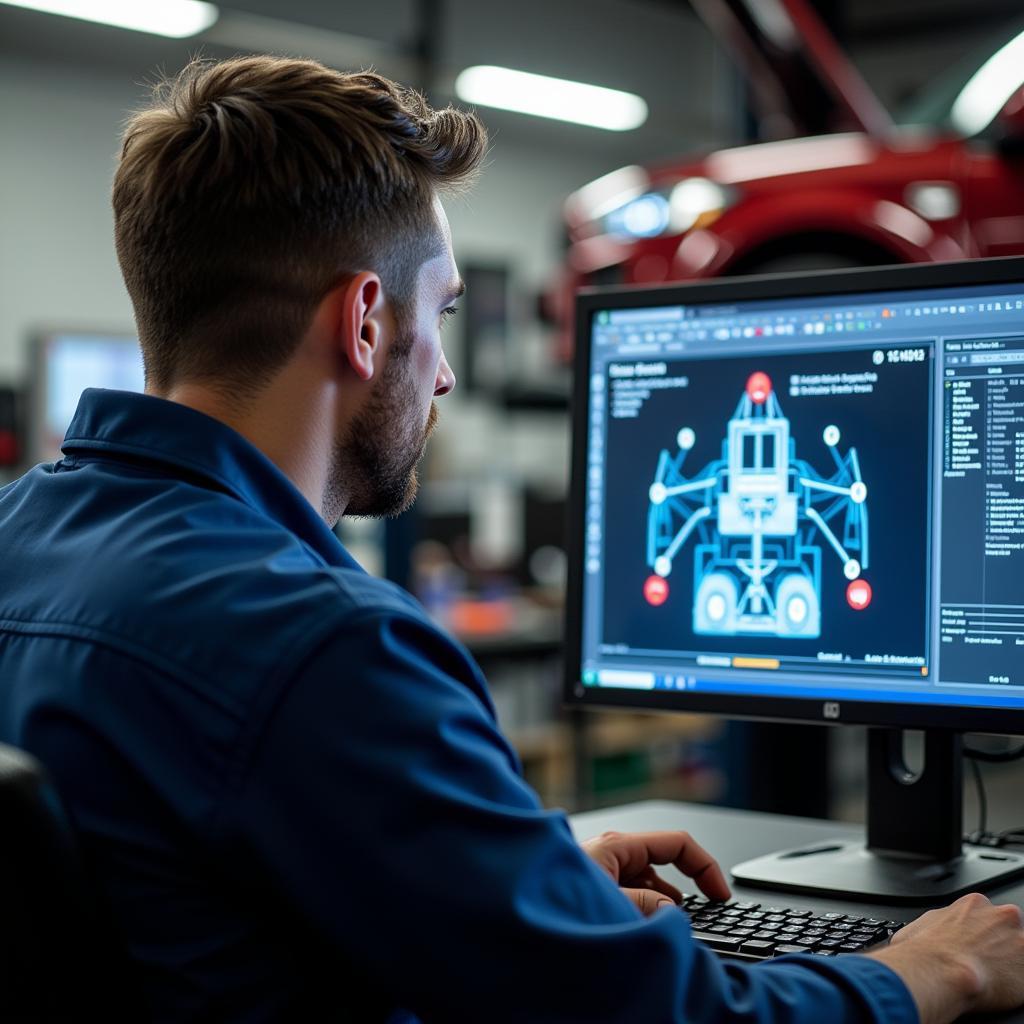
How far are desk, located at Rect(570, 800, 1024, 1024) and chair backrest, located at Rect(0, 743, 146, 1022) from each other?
1.83 ft

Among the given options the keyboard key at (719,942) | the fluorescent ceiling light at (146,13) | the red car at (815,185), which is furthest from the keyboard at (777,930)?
the fluorescent ceiling light at (146,13)

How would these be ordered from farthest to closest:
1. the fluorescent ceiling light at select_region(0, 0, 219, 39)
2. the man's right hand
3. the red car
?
the fluorescent ceiling light at select_region(0, 0, 219, 39)
the red car
the man's right hand

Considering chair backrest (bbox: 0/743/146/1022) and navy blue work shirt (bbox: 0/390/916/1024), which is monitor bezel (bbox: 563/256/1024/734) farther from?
chair backrest (bbox: 0/743/146/1022)

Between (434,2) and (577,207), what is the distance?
82 cm

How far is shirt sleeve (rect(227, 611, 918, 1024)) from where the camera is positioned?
2.02ft

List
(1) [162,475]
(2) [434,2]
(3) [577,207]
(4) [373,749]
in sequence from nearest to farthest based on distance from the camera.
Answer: (4) [373,749], (1) [162,475], (3) [577,207], (2) [434,2]

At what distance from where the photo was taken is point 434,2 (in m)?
3.81

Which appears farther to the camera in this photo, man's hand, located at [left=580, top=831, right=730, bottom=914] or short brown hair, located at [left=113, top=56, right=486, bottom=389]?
man's hand, located at [left=580, top=831, right=730, bottom=914]

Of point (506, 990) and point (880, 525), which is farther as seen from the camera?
point (880, 525)

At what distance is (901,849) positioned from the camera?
1.14 metres

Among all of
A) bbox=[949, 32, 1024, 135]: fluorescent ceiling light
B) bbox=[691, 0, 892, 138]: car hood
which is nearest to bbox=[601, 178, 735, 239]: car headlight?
bbox=[691, 0, 892, 138]: car hood

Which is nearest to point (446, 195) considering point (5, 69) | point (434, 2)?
point (434, 2)

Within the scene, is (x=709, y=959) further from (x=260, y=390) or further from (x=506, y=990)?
(x=260, y=390)

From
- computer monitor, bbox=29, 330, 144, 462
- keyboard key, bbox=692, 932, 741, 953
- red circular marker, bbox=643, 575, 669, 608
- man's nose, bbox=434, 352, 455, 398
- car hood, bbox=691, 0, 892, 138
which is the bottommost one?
keyboard key, bbox=692, 932, 741, 953
